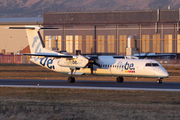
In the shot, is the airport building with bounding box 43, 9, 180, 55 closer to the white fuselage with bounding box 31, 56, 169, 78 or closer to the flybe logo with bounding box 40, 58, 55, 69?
the flybe logo with bounding box 40, 58, 55, 69

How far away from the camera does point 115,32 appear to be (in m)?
73.1

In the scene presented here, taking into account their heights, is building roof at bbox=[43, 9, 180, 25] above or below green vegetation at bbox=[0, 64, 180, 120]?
above

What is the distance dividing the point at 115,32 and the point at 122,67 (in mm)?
41544

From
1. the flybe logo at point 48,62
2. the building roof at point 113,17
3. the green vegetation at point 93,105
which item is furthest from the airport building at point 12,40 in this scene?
the green vegetation at point 93,105

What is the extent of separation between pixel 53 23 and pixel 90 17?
9.84 m

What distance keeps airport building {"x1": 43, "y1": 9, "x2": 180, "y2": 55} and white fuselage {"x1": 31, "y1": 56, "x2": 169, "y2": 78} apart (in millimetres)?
32769

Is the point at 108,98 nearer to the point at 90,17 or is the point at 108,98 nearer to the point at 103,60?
the point at 103,60

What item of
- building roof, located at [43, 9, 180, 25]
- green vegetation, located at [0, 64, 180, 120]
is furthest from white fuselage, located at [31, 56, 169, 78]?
building roof, located at [43, 9, 180, 25]

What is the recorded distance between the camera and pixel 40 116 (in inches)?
576

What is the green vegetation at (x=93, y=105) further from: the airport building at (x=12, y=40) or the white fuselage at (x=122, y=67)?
the airport building at (x=12, y=40)

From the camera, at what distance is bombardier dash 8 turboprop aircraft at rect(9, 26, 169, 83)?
102 ft

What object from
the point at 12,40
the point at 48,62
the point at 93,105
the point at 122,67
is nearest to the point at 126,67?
the point at 122,67

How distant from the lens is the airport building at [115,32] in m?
69.0

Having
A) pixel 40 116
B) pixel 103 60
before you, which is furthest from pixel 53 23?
pixel 40 116
